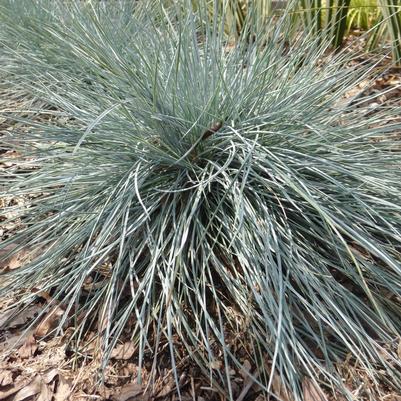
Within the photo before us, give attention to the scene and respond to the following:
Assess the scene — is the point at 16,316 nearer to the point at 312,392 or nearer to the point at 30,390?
the point at 30,390

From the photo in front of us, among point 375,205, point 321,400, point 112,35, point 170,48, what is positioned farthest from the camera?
point 112,35

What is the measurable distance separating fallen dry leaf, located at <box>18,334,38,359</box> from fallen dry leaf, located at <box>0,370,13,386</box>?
0.07 meters

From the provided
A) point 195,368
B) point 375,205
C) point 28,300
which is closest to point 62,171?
point 28,300

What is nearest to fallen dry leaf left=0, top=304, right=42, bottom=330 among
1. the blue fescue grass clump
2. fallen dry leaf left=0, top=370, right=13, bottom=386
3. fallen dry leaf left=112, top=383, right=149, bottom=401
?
the blue fescue grass clump

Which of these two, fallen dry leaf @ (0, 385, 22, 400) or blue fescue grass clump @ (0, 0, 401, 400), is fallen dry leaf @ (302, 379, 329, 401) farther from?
fallen dry leaf @ (0, 385, 22, 400)

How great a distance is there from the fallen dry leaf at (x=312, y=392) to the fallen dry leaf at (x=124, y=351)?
55 centimetres

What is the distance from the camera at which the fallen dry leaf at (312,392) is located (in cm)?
146

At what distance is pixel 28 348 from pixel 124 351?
1.11ft

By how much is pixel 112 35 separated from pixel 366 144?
4.37 feet

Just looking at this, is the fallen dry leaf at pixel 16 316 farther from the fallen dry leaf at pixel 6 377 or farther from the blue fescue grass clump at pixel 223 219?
the fallen dry leaf at pixel 6 377

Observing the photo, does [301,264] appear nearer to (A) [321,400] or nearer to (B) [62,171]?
(A) [321,400]

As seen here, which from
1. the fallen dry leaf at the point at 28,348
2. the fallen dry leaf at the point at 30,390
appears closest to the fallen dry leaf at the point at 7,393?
the fallen dry leaf at the point at 30,390

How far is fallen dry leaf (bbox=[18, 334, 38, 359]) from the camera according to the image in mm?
1710

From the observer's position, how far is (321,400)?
146cm
